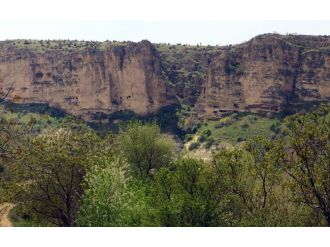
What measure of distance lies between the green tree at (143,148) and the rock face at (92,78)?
47.6 m

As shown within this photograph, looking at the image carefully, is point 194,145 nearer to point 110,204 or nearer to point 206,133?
point 206,133

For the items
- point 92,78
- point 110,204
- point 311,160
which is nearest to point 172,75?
point 92,78

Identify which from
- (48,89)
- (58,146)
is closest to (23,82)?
(48,89)

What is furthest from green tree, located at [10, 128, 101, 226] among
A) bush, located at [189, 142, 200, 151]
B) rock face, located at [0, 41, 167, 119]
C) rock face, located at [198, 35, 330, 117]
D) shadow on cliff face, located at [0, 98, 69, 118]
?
shadow on cliff face, located at [0, 98, 69, 118]

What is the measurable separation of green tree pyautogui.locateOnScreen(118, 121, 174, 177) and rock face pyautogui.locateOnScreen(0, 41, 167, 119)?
47.6 meters

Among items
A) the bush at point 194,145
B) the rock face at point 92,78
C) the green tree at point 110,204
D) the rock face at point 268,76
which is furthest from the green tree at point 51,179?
the rock face at point 92,78

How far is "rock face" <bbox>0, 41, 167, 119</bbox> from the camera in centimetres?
9350

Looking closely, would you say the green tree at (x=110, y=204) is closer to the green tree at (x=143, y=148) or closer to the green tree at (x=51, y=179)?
the green tree at (x=51, y=179)

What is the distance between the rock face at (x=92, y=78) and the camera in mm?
93500

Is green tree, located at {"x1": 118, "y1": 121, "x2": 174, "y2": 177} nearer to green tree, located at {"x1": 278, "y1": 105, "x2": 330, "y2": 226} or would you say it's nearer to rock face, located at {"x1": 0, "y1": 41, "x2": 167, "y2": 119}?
green tree, located at {"x1": 278, "y1": 105, "x2": 330, "y2": 226}

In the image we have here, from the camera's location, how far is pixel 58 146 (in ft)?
88.7

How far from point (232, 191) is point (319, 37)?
6690 centimetres

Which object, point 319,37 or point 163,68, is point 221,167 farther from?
point 163,68

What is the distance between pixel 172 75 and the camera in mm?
95500
